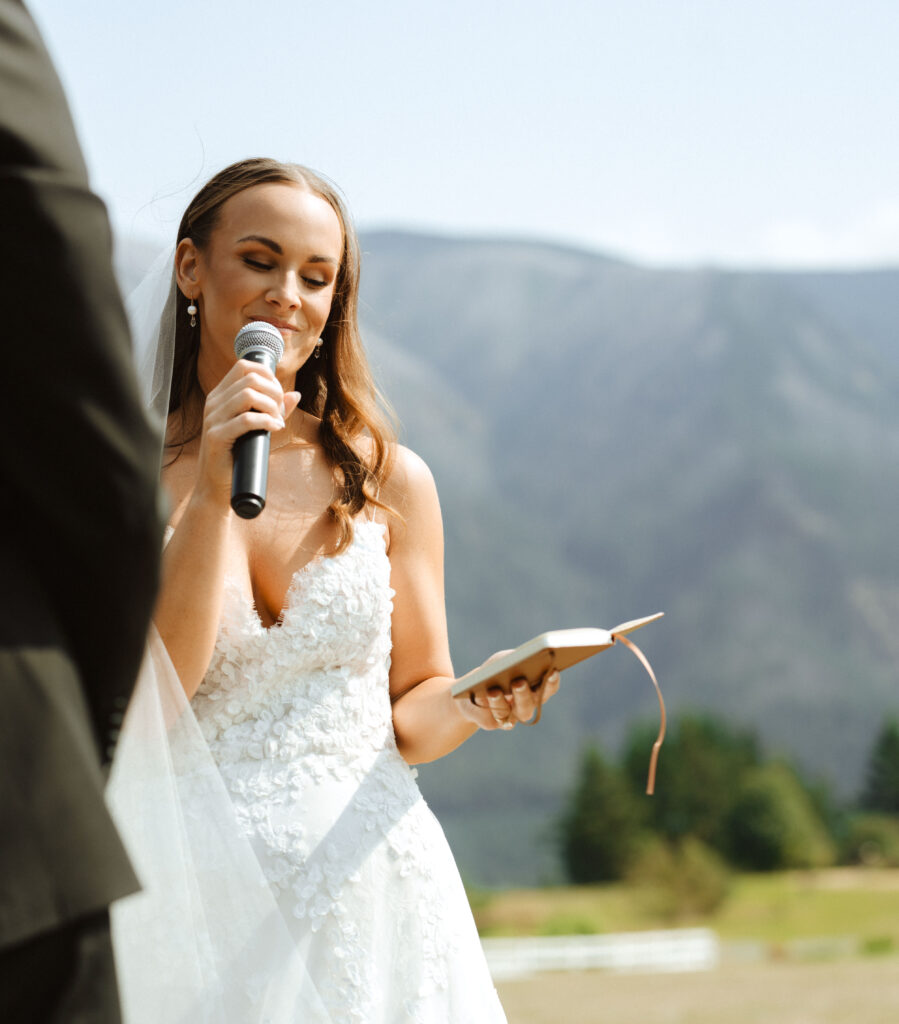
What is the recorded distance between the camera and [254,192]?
230 centimetres

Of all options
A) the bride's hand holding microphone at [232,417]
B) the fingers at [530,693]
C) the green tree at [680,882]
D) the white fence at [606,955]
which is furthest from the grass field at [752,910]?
the bride's hand holding microphone at [232,417]

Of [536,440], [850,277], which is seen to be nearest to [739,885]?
[536,440]

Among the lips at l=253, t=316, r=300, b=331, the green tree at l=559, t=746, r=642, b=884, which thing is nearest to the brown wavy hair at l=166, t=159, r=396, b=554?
the lips at l=253, t=316, r=300, b=331

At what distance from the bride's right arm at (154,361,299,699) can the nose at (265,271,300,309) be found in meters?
0.32

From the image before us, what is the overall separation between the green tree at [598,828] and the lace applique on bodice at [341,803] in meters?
32.2

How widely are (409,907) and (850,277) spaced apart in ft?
248

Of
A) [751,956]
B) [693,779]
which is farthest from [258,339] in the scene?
[693,779]

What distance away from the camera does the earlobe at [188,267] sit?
235 centimetres

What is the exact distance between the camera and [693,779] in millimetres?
36500

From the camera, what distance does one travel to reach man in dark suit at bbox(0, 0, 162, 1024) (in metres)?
0.97

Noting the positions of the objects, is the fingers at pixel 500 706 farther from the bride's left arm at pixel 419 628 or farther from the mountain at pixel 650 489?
the mountain at pixel 650 489

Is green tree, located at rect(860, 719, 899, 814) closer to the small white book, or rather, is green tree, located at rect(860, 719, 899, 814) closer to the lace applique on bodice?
the lace applique on bodice

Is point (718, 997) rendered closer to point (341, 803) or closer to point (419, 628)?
point (419, 628)

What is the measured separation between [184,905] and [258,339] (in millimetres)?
963
